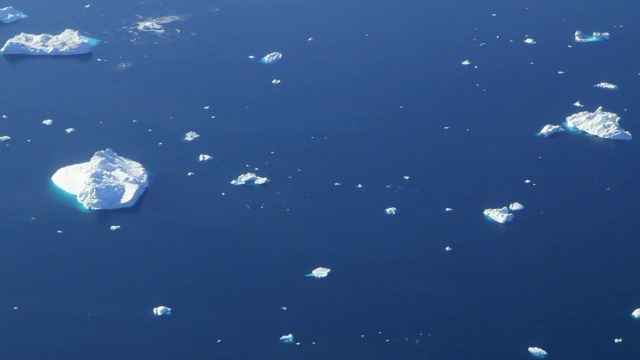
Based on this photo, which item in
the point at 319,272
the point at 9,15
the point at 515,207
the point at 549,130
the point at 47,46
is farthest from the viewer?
the point at 9,15

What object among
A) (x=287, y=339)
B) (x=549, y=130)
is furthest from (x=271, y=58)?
(x=287, y=339)

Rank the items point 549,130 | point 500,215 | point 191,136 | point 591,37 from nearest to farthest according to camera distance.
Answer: point 500,215 < point 191,136 < point 549,130 < point 591,37

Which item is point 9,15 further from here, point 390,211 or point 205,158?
point 390,211

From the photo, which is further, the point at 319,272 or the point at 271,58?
the point at 271,58

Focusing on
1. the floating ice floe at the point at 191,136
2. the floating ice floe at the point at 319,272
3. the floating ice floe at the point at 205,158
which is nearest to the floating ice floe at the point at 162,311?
the floating ice floe at the point at 319,272

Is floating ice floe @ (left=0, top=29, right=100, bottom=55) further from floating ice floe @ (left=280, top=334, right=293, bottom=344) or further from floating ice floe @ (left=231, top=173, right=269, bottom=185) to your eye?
floating ice floe @ (left=280, top=334, right=293, bottom=344)

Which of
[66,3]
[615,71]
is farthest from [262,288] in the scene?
[66,3]

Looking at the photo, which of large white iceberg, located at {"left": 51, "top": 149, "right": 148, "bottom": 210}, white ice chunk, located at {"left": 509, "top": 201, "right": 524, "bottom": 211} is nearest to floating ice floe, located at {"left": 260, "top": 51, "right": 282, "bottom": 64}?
large white iceberg, located at {"left": 51, "top": 149, "right": 148, "bottom": 210}
